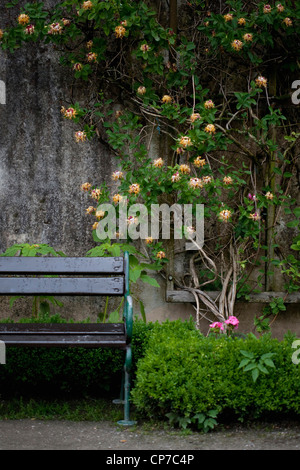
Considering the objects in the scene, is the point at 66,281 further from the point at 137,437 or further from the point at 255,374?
the point at 255,374

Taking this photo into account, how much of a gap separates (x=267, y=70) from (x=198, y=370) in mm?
3115

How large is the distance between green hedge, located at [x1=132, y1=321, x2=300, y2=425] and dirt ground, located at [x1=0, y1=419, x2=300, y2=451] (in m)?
0.11

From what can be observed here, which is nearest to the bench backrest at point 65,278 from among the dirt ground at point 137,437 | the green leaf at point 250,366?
the dirt ground at point 137,437

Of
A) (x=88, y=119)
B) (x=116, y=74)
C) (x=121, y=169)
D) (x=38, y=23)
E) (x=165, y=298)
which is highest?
(x=38, y=23)

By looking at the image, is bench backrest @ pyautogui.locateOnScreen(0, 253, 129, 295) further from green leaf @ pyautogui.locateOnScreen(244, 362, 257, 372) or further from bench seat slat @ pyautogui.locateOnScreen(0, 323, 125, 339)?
green leaf @ pyautogui.locateOnScreen(244, 362, 257, 372)

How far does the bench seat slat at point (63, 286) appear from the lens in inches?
159

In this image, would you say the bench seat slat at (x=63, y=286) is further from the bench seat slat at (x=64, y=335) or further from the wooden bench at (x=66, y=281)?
the bench seat slat at (x=64, y=335)

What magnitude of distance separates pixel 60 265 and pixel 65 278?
97 mm

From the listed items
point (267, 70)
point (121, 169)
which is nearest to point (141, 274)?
point (121, 169)

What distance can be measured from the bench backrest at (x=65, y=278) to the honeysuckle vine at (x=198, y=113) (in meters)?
0.97

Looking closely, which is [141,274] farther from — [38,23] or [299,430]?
[38,23]

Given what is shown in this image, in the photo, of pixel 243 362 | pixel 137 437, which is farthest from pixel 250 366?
pixel 137 437

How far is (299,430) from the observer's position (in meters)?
3.38

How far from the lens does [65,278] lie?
406 cm
